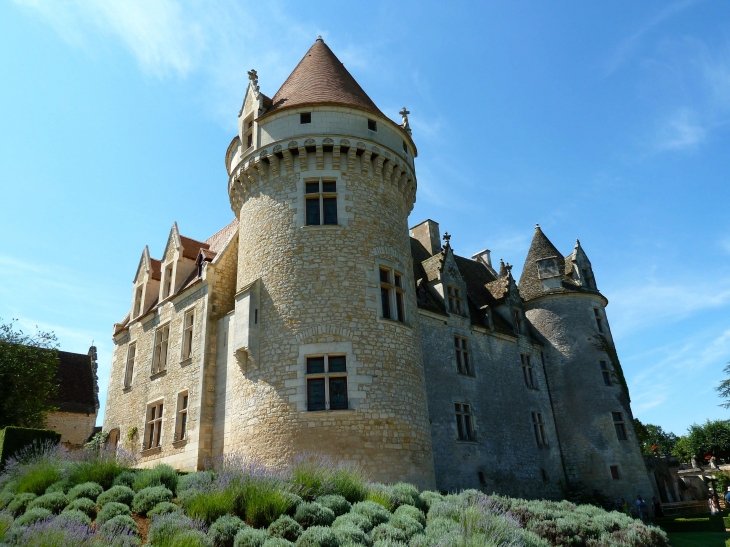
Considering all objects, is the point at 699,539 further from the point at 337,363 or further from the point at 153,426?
the point at 153,426

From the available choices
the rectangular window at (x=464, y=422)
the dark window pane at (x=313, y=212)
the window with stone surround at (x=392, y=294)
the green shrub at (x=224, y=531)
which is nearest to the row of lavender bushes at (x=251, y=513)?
the green shrub at (x=224, y=531)

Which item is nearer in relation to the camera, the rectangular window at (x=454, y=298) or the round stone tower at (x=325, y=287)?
the round stone tower at (x=325, y=287)

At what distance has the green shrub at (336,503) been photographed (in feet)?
29.9

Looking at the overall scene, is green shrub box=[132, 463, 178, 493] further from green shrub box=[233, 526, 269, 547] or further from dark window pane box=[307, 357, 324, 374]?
dark window pane box=[307, 357, 324, 374]

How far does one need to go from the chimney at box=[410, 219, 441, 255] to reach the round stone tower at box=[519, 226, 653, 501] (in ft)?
16.8

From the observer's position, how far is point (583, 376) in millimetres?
24359

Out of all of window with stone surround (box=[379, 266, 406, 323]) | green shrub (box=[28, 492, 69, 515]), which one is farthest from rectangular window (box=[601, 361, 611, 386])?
green shrub (box=[28, 492, 69, 515])

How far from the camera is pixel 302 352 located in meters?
13.9

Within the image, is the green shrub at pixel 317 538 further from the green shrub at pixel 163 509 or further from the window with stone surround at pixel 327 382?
the window with stone surround at pixel 327 382

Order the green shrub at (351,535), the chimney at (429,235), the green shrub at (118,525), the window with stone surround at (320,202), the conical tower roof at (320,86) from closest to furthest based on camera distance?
the green shrub at (351,535) < the green shrub at (118,525) < the window with stone surround at (320,202) < the conical tower roof at (320,86) < the chimney at (429,235)

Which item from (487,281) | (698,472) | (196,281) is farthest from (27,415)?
(698,472)

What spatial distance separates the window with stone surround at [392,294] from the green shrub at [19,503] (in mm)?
8679

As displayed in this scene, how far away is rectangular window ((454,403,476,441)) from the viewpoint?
19.3 m

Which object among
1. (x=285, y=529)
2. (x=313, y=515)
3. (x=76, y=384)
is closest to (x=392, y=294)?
(x=313, y=515)
